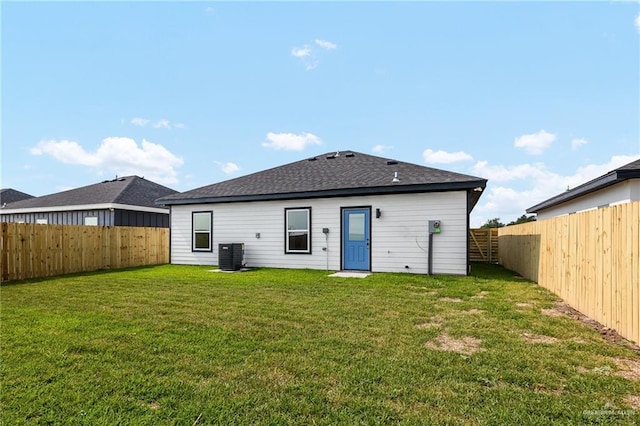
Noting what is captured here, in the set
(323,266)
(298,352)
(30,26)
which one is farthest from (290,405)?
(30,26)

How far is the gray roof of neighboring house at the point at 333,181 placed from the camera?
964cm

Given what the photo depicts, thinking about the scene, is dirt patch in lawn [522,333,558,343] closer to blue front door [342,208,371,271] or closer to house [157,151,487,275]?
house [157,151,487,275]

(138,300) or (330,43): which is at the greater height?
(330,43)

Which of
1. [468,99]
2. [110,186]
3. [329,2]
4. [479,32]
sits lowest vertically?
[110,186]

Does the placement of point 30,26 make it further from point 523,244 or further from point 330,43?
point 523,244

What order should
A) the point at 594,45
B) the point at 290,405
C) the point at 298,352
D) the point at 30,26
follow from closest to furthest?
the point at 290,405
the point at 298,352
the point at 30,26
the point at 594,45

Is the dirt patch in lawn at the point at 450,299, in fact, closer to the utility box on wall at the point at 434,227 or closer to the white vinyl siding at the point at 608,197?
the utility box on wall at the point at 434,227

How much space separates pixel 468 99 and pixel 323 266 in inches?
306

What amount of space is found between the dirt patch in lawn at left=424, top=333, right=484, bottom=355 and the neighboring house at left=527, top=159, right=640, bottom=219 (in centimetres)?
691

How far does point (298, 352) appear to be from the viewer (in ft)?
11.2

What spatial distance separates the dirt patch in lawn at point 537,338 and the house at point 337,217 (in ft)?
17.5

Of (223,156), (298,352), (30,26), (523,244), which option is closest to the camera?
(298,352)

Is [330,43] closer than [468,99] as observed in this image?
Yes

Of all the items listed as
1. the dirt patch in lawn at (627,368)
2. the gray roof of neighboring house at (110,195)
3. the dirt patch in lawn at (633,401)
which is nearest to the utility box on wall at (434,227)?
the dirt patch in lawn at (627,368)
